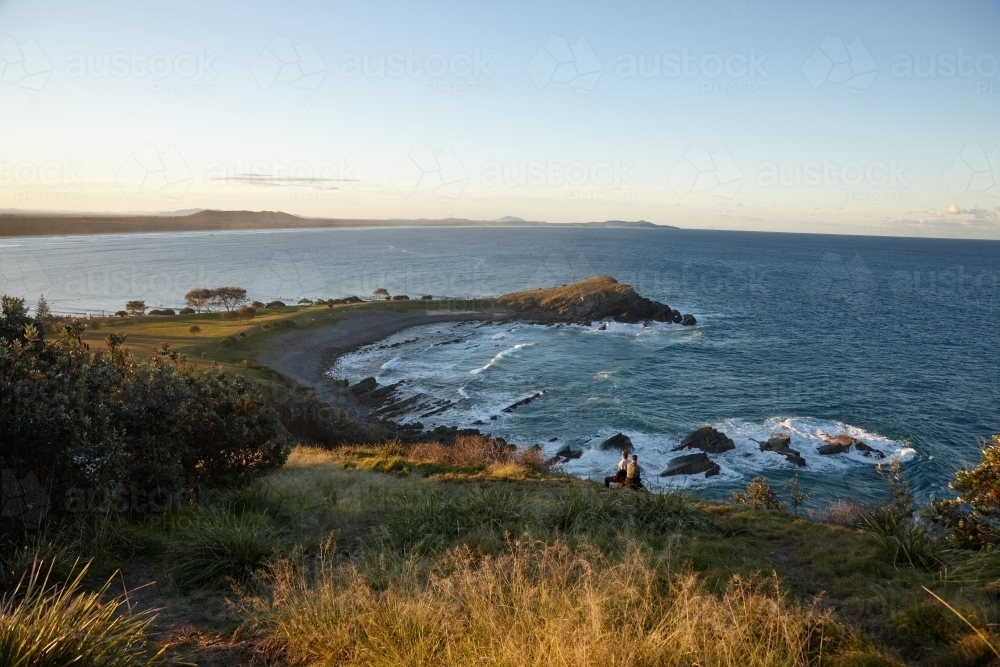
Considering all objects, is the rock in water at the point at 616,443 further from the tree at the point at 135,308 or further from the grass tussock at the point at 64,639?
the tree at the point at 135,308

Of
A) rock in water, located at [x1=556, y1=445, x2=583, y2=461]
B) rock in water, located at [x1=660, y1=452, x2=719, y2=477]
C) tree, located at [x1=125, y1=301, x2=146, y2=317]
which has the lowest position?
rock in water, located at [x1=556, y1=445, x2=583, y2=461]

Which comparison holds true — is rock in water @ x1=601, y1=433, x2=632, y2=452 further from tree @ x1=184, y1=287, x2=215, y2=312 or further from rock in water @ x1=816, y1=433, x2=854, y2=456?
tree @ x1=184, y1=287, x2=215, y2=312

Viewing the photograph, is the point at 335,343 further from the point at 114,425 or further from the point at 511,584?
the point at 511,584

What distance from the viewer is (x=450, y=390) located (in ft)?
125

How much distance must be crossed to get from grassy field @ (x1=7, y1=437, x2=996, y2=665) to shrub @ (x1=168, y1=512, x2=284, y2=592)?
2 cm

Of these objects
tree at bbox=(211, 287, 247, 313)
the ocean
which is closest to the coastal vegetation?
the ocean

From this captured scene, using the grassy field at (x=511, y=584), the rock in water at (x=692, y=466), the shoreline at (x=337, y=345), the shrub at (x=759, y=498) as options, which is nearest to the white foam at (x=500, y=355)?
the shoreline at (x=337, y=345)

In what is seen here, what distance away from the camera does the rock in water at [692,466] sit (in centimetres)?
2480

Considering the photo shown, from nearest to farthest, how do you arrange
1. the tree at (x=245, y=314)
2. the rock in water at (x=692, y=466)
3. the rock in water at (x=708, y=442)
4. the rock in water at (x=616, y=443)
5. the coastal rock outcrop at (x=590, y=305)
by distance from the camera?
the rock in water at (x=692, y=466) → the rock in water at (x=708, y=442) → the rock in water at (x=616, y=443) → the tree at (x=245, y=314) → the coastal rock outcrop at (x=590, y=305)

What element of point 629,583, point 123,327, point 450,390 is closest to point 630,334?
point 450,390

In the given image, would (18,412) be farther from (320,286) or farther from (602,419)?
(320,286)

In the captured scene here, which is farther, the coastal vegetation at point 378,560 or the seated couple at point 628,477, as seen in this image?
the seated couple at point 628,477

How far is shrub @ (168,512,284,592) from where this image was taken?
20.6ft

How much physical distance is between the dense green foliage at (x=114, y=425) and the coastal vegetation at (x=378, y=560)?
0.03 metres
